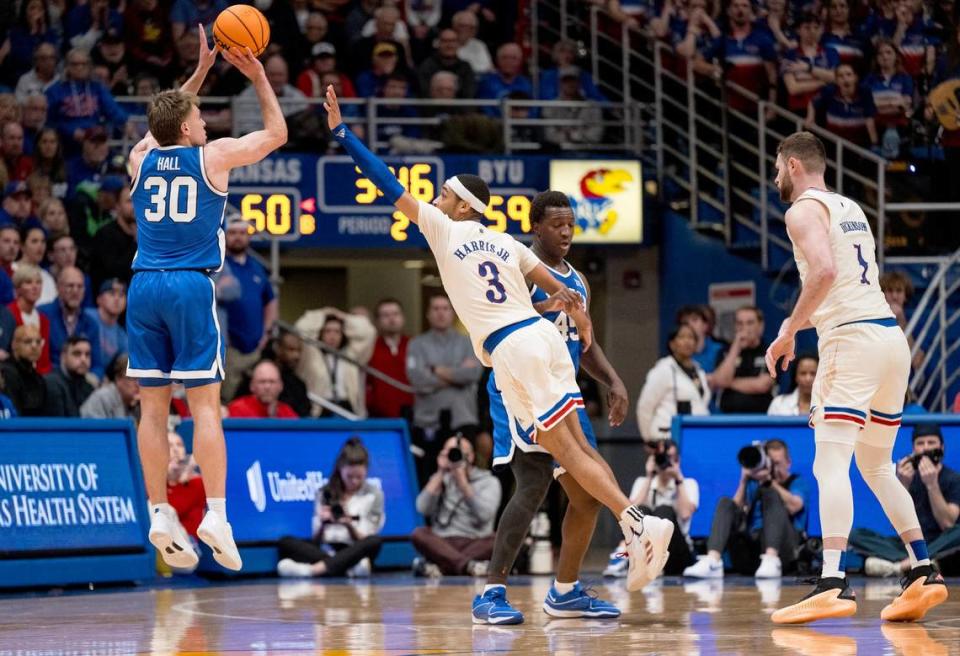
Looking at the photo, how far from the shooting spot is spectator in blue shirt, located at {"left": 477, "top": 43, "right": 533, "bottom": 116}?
796 inches

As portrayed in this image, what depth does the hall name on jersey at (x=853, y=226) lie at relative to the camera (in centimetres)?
945

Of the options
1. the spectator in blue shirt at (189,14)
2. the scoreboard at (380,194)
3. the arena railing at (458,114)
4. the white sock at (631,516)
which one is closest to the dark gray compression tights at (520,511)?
the white sock at (631,516)

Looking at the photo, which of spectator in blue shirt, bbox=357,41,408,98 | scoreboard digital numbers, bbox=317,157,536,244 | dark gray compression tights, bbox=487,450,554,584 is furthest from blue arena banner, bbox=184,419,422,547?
spectator in blue shirt, bbox=357,41,408,98

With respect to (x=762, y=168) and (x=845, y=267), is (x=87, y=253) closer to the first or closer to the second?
(x=762, y=168)

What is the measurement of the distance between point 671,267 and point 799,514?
6.85 metres

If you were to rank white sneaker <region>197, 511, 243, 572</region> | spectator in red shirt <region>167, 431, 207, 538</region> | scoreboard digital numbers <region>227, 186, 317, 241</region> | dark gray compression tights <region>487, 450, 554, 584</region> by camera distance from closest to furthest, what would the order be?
1. white sneaker <region>197, 511, 243, 572</region>
2. dark gray compression tights <region>487, 450, 554, 584</region>
3. spectator in red shirt <region>167, 431, 207, 538</region>
4. scoreboard digital numbers <region>227, 186, 317, 241</region>

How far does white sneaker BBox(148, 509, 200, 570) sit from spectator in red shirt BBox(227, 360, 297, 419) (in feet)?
18.2

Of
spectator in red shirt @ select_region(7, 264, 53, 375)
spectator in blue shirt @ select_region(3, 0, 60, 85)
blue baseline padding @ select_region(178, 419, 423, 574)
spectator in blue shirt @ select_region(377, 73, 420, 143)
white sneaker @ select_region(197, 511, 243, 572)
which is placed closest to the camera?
white sneaker @ select_region(197, 511, 243, 572)

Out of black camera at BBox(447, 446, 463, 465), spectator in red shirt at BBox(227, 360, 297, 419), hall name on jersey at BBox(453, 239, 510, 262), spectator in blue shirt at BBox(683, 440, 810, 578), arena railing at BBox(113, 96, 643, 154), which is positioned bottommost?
spectator in blue shirt at BBox(683, 440, 810, 578)

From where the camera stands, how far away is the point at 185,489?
13844 millimetres

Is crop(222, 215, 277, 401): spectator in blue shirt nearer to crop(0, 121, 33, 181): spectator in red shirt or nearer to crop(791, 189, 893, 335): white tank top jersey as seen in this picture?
crop(0, 121, 33, 181): spectator in red shirt

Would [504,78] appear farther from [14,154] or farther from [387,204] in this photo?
[14,154]

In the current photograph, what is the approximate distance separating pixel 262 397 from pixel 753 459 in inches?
166

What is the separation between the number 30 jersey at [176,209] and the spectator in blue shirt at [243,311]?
637cm
